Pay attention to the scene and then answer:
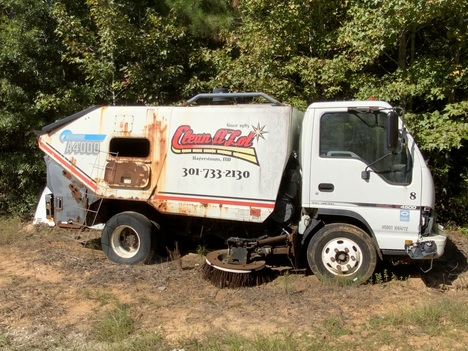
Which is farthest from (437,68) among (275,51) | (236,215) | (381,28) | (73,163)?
(73,163)

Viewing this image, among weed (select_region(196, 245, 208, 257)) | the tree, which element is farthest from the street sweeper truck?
the tree

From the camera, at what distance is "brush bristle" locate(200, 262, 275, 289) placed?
241 inches

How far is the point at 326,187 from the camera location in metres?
6.03

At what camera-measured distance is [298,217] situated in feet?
21.2

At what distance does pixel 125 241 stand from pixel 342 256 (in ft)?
11.1

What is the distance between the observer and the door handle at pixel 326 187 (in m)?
6.00

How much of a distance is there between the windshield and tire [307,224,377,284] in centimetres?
87

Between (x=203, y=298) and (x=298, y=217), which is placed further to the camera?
(x=298, y=217)

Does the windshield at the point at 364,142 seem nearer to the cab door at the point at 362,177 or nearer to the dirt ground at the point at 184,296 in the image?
the cab door at the point at 362,177

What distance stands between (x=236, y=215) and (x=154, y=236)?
1.51 meters

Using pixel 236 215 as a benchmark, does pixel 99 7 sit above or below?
above

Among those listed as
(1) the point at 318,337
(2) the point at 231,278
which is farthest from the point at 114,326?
(1) the point at 318,337

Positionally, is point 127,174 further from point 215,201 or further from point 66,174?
point 215,201

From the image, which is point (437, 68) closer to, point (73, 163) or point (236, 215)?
point (236, 215)
